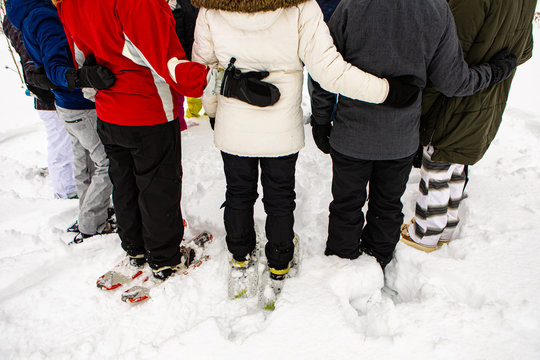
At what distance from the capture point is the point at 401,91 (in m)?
1.60

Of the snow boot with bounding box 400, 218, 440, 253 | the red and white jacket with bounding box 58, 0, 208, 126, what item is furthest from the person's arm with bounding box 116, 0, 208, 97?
the snow boot with bounding box 400, 218, 440, 253

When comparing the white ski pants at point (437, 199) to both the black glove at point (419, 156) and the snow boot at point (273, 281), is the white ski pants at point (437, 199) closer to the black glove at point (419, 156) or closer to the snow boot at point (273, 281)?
the black glove at point (419, 156)

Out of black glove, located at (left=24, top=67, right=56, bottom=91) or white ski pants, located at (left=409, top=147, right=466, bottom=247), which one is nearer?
white ski pants, located at (left=409, top=147, right=466, bottom=247)

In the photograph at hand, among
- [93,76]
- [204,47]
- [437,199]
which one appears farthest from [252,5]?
[437,199]

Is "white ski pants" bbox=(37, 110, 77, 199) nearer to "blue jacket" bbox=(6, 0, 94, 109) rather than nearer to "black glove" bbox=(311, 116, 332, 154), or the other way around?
"blue jacket" bbox=(6, 0, 94, 109)

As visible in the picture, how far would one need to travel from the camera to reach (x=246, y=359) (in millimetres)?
1579

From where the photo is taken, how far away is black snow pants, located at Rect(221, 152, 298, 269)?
192 centimetres

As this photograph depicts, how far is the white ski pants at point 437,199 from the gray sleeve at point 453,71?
465 millimetres

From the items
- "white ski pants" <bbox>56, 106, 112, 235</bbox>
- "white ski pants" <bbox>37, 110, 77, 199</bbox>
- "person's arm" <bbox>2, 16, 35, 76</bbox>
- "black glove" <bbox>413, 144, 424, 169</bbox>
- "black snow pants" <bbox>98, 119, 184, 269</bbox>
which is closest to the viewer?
"black snow pants" <bbox>98, 119, 184, 269</bbox>

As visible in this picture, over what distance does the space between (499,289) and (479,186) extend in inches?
46.5

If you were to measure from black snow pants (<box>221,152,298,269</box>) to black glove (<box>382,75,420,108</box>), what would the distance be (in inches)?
24.1

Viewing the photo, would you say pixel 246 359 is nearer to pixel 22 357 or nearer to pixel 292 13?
pixel 22 357

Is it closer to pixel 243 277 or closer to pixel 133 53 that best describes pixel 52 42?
pixel 133 53

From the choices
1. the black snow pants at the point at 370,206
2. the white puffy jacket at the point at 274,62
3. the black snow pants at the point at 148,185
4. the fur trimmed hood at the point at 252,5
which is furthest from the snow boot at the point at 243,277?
the fur trimmed hood at the point at 252,5
